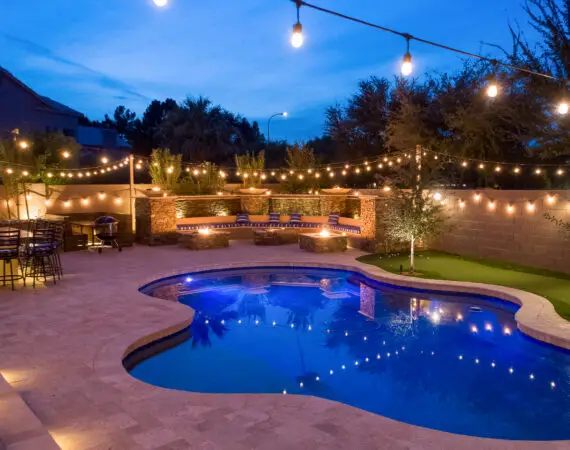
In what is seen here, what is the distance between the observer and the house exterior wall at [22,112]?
2589 centimetres

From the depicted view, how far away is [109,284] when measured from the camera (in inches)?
392

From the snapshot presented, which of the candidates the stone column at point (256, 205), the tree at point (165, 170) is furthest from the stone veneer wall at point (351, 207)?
the tree at point (165, 170)

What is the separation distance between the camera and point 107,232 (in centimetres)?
1475

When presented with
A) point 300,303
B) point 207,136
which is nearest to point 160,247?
point 300,303

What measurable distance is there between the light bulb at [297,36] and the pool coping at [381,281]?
3.67m

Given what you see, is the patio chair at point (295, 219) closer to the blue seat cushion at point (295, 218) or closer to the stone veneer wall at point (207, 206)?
the blue seat cushion at point (295, 218)

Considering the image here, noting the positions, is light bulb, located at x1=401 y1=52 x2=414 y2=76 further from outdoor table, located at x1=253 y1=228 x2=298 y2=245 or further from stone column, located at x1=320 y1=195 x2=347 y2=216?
stone column, located at x1=320 y1=195 x2=347 y2=216

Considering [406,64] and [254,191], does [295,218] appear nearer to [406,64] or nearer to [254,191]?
[254,191]

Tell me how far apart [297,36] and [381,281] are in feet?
22.9

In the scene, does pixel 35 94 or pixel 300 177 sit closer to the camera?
pixel 300 177

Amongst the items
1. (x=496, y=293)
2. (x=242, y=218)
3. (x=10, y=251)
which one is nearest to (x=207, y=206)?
(x=242, y=218)

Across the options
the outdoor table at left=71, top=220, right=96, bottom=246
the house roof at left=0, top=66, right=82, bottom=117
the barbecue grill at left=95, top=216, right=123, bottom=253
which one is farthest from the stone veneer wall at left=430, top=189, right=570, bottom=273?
the house roof at left=0, top=66, right=82, bottom=117

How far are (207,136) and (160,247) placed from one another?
17.9 metres

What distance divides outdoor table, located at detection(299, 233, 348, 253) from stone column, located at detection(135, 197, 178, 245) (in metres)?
4.49
